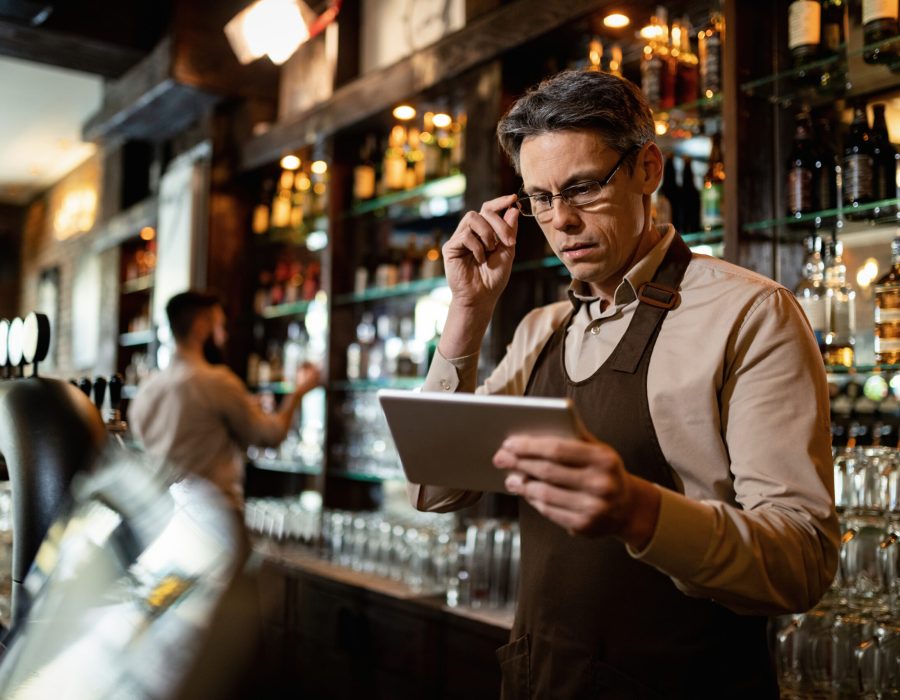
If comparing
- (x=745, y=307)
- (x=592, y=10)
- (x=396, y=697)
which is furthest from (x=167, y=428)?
(x=745, y=307)

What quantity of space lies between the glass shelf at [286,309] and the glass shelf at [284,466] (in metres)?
0.81

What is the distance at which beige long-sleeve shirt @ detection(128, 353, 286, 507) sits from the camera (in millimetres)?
3861

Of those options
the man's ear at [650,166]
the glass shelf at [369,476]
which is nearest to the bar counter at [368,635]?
the glass shelf at [369,476]

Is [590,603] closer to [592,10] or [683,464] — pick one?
[683,464]

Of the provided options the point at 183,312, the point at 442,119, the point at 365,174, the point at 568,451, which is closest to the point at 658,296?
the point at 568,451

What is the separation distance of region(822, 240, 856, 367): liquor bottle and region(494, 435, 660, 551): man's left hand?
1.65 meters

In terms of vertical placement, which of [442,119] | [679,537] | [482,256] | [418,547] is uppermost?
[442,119]

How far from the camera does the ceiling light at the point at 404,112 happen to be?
3955 mm

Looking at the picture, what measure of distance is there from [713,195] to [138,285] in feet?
15.6

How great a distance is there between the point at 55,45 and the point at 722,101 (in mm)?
3847

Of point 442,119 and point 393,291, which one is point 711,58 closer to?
point 442,119

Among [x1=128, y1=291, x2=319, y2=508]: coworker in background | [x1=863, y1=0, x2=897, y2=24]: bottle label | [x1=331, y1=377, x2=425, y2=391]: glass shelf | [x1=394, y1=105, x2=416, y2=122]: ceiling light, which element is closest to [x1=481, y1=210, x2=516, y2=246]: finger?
[x1=863, y1=0, x2=897, y2=24]: bottle label

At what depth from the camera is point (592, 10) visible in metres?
2.90

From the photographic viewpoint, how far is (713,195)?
9.16ft
